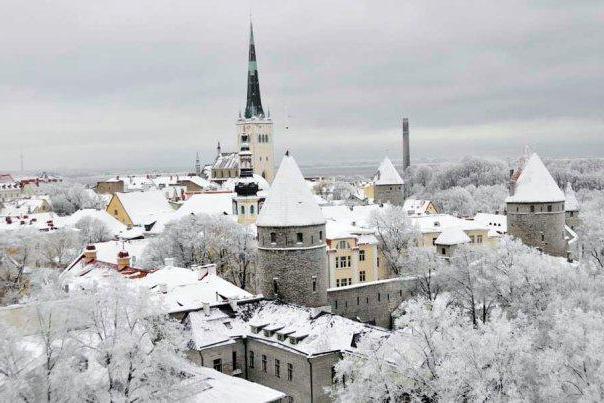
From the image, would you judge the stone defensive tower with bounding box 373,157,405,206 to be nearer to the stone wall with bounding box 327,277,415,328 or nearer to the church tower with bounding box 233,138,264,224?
the church tower with bounding box 233,138,264,224

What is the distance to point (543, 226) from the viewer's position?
165 feet

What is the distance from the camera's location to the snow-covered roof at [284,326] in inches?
1127

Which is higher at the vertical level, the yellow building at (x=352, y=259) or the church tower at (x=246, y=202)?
the church tower at (x=246, y=202)

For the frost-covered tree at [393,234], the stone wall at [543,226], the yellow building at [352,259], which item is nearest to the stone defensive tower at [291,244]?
the yellow building at [352,259]

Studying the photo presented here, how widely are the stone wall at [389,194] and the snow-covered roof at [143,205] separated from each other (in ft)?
80.3

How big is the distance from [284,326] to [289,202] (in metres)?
7.35

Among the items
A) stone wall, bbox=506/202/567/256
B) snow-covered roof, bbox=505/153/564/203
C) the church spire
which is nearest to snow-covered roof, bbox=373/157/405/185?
snow-covered roof, bbox=505/153/564/203

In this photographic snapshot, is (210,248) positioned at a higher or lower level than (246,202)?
lower

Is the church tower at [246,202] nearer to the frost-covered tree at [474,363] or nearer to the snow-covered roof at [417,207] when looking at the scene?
the snow-covered roof at [417,207]

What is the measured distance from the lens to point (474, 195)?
377 ft

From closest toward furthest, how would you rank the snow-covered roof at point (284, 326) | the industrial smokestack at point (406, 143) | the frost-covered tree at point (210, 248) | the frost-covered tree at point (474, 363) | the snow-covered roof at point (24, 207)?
the frost-covered tree at point (474, 363)
the snow-covered roof at point (284, 326)
the frost-covered tree at point (210, 248)
the snow-covered roof at point (24, 207)
the industrial smokestack at point (406, 143)

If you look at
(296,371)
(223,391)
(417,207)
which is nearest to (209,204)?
(417,207)

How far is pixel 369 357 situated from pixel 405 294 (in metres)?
21.8

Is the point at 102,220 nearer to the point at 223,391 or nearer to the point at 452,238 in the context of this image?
the point at 452,238
